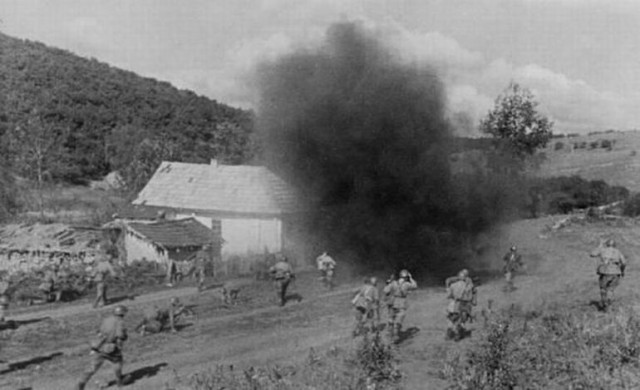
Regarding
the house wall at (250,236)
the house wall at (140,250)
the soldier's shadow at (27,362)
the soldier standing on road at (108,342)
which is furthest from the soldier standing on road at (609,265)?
the house wall at (140,250)

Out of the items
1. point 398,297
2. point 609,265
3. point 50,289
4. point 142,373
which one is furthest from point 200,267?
point 609,265

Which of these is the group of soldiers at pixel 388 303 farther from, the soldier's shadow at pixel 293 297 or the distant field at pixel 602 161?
the distant field at pixel 602 161

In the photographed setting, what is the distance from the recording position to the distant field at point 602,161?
182 feet

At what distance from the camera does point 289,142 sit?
3238cm

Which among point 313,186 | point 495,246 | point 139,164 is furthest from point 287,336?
point 139,164

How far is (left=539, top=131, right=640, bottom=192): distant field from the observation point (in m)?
55.6

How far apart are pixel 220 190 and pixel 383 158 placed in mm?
11177

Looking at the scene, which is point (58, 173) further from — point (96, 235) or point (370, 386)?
point (370, 386)

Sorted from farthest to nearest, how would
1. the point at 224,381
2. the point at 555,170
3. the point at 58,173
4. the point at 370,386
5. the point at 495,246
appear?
the point at 58,173, the point at 555,170, the point at 495,246, the point at 224,381, the point at 370,386

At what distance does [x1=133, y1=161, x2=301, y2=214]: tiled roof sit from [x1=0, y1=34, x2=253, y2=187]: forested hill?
1188cm

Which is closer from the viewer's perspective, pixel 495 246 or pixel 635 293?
pixel 635 293

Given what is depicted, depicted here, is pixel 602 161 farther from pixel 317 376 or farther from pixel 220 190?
pixel 317 376

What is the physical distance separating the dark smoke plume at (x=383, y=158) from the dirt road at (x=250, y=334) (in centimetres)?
319

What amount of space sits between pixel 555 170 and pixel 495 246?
33483 mm
